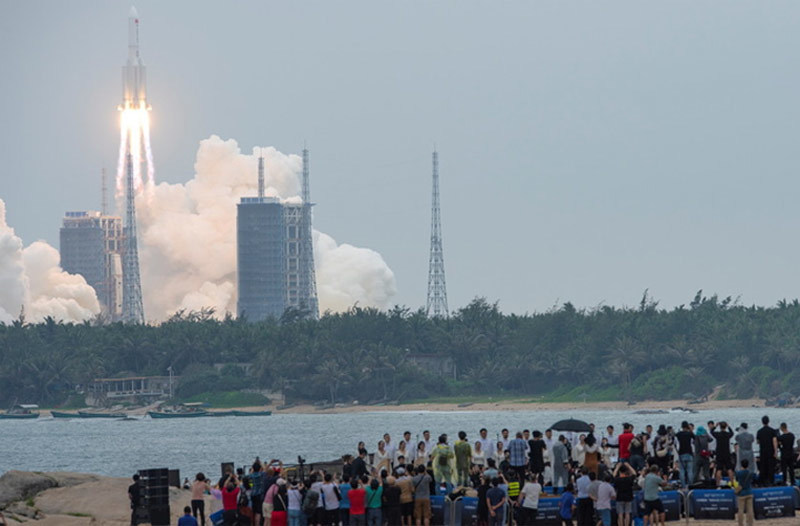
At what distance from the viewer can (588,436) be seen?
47781 mm

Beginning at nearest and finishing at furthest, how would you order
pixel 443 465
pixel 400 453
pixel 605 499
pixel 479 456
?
pixel 605 499
pixel 443 465
pixel 400 453
pixel 479 456

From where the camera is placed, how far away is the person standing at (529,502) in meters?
45.6

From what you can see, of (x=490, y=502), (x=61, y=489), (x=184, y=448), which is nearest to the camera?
(x=490, y=502)

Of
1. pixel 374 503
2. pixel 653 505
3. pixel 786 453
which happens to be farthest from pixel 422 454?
pixel 786 453

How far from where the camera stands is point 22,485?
6619cm

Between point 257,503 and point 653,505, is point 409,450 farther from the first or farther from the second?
point 653,505

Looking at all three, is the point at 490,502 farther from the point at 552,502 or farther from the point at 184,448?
the point at 184,448

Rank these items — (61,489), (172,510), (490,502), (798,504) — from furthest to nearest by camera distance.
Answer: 1. (61,489)
2. (172,510)
3. (798,504)
4. (490,502)

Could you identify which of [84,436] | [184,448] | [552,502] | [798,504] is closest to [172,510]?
[552,502]

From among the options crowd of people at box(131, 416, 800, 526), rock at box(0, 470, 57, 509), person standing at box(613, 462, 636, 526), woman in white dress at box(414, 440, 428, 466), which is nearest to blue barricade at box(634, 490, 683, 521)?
crowd of people at box(131, 416, 800, 526)

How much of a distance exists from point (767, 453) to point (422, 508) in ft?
33.5

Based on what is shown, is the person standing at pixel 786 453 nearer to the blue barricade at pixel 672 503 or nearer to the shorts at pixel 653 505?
the blue barricade at pixel 672 503

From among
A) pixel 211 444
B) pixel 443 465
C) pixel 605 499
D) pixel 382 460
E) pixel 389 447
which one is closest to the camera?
pixel 605 499

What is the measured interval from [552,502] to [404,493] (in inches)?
164
